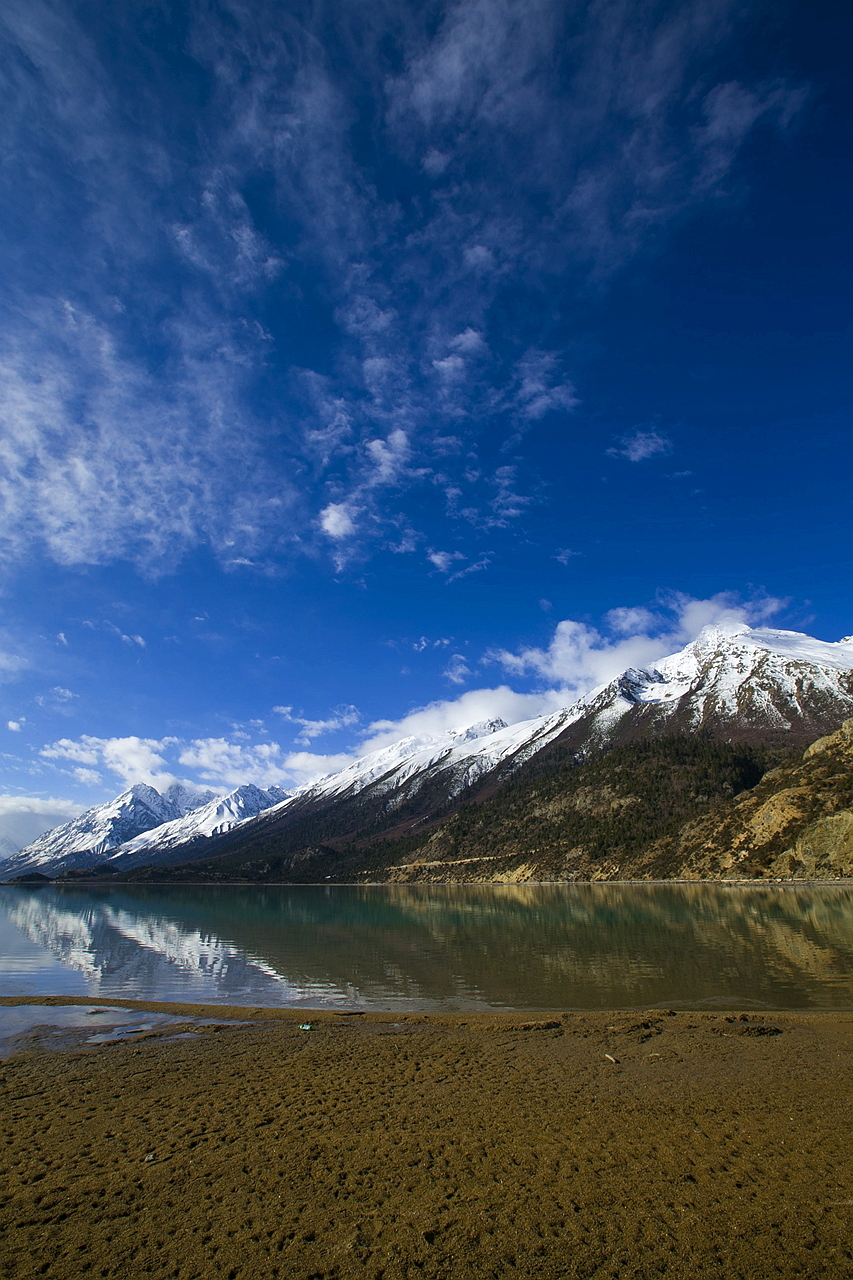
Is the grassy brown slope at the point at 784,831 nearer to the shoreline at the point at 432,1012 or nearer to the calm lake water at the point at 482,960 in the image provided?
the calm lake water at the point at 482,960

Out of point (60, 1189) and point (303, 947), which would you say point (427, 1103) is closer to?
point (60, 1189)

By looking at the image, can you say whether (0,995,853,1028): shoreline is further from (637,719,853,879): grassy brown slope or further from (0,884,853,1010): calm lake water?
(637,719,853,879): grassy brown slope

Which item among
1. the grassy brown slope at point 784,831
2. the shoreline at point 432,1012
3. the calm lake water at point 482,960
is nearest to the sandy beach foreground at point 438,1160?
the shoreline at point 432,1012

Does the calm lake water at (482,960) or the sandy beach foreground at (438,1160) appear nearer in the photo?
the sandy beach foreground at (438,1160)

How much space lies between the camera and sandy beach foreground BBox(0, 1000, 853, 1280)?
30.0 feet

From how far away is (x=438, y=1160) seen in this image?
12.5 m

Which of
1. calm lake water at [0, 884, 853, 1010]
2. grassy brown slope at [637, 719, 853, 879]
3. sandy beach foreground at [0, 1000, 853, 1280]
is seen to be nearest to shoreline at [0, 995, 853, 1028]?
calm lake water at [0, 884, 853, 1010]

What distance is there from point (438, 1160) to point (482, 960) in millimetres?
34756

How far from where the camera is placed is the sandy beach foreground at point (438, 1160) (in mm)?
9141

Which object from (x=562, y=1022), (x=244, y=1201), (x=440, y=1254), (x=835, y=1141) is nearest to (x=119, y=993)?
(x=562, y=1022)

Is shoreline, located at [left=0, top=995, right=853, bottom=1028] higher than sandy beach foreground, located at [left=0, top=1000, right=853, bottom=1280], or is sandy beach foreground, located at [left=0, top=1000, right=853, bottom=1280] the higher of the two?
sandy beach foreground, located at [left=0, top=1000, right=853, bottom=1280]

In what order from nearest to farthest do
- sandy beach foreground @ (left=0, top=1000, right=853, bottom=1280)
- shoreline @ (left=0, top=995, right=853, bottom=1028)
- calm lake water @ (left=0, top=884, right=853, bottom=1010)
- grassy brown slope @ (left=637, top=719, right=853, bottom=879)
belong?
sandy beach foreground @ (left=0, top=1000, right=853, bottom=1280) < shoreline @ (left=0, top=995, right=853, bottom=1028) < calm lake water @ (left=0, top=884, right=853, bottom=1010) < grassy brown slope @ (left=637, top=719, right=853, bottom=879)

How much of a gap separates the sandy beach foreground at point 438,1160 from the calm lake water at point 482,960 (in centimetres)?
1061

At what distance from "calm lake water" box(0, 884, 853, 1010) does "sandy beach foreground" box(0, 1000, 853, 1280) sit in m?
10.6
